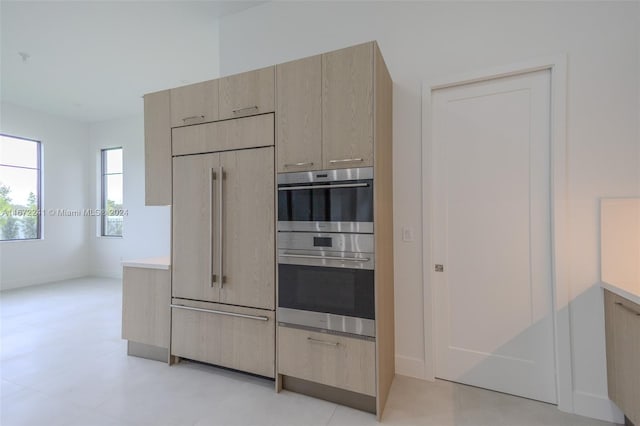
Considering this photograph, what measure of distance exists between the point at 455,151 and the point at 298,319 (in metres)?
1.74

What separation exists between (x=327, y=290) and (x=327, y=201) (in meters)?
0.61

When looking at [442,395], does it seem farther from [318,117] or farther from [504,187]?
[318,117]

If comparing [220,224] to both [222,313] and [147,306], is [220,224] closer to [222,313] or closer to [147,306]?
[222,313]

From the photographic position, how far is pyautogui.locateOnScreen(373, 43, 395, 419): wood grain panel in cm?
190

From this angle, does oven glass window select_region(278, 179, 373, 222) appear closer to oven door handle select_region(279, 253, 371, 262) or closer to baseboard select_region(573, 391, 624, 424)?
oven door handle select_region(279, 253, 371, 262)

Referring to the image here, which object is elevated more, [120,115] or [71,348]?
[120,115]

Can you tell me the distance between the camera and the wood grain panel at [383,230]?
1.90 meters

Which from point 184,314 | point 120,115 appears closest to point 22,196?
point 120,115

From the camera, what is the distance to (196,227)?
97.3 inches

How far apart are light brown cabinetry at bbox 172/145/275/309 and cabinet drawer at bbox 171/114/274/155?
6cm

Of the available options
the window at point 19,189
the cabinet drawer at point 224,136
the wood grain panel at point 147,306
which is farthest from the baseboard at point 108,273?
the cabinet drawer at point 224,136

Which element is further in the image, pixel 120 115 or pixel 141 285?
pixel 120 115

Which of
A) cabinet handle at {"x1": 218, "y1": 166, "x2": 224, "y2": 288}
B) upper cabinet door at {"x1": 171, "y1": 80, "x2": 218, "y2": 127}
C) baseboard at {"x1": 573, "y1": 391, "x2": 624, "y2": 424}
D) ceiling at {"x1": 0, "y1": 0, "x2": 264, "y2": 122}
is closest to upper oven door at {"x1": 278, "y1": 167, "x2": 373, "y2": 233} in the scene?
cabinet handle at {"x1": 218, "y1": 166, "x2": 224, "y2": 288}

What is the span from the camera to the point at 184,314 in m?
2.51
